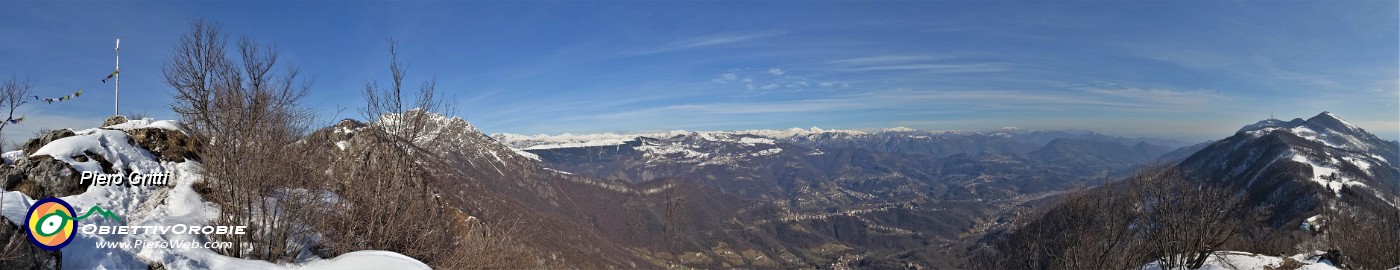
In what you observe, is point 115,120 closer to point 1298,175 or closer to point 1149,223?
point 1149,223

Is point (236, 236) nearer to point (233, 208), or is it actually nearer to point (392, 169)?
point (233, 208)

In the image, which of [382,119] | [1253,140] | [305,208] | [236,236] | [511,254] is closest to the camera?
[236,236]

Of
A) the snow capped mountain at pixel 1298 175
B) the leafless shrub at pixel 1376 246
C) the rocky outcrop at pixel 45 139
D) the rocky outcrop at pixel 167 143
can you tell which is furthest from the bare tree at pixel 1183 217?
the snow capped mountain at pixel 1298 175

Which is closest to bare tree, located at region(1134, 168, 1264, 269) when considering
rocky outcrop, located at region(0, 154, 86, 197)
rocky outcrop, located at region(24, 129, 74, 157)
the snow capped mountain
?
rocky outcrop, located at region(0, 154, 86, 197)

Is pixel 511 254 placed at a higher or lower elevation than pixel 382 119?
lower

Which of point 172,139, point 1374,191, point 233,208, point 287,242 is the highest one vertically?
point 172,139

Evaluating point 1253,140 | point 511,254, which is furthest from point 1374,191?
point 511,254

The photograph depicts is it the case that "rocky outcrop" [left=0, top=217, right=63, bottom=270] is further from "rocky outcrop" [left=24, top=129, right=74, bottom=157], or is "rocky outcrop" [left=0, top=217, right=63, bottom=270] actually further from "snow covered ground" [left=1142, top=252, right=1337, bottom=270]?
"snow covered ground" [left=1142, top=252, right=1337, bottom=270]
